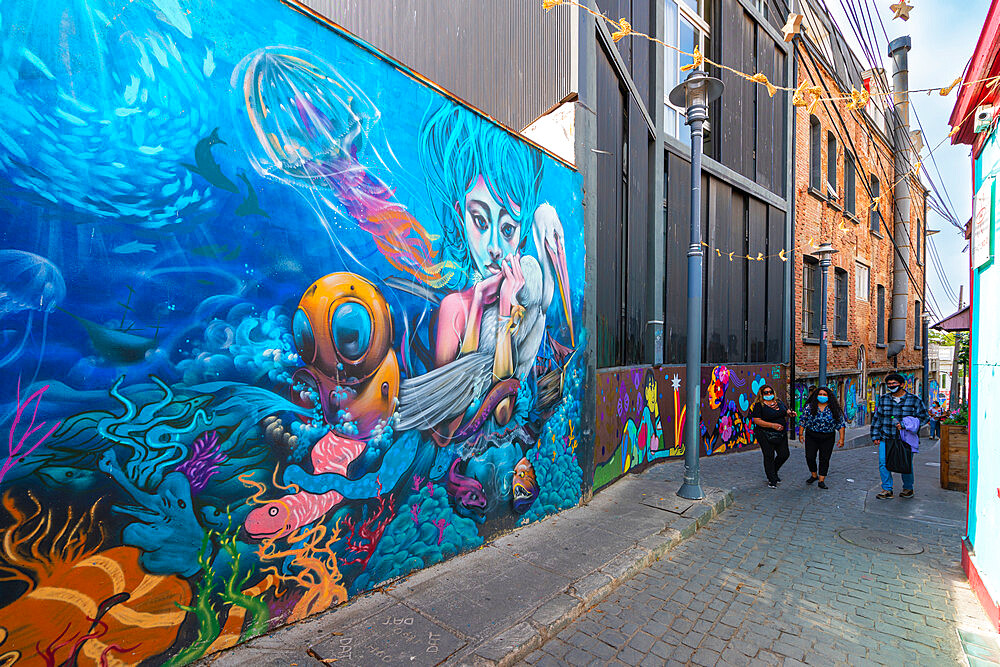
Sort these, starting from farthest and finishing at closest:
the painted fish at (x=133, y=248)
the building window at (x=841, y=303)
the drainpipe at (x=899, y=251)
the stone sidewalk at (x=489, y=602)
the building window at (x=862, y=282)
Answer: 1. the drainpipe at (x=899, y=251)
2. the building window at (x=862, y=282)
3. the building window at (x=841, y=303)
4. the stone sidewalk at (x=489, y=602)
5. the painted fish at (x=133, y=248)

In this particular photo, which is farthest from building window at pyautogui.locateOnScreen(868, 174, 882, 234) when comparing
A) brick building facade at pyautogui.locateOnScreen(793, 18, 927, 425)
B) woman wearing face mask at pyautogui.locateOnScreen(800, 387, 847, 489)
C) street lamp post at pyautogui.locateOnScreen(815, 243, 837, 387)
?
woman wearing face mask at pyautogui.locateOnScreen(800, 387, 847, 489)

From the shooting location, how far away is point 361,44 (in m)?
3.33

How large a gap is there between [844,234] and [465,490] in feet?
52.4

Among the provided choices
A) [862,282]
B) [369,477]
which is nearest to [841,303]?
[862,282]

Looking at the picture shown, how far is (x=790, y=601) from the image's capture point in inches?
145

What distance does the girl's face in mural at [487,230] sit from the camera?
423cm

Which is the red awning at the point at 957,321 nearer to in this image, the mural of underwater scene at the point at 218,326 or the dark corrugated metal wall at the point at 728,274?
the dark corrugated metal wall at the point at 728,274

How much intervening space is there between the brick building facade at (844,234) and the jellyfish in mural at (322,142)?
433 inches

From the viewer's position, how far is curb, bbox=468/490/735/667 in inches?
112

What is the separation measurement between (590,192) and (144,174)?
181 inches

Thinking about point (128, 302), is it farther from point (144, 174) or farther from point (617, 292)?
point (617, 292)

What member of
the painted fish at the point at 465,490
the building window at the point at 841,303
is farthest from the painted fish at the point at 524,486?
the building window at the point at 841,303

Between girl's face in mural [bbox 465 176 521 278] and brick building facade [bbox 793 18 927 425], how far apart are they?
960cm

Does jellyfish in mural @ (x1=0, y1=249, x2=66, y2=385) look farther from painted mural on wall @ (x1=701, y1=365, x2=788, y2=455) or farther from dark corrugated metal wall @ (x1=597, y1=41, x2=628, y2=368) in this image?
painted mural on wall @ (x1=701, y1=365, x2=788, y2=455)
